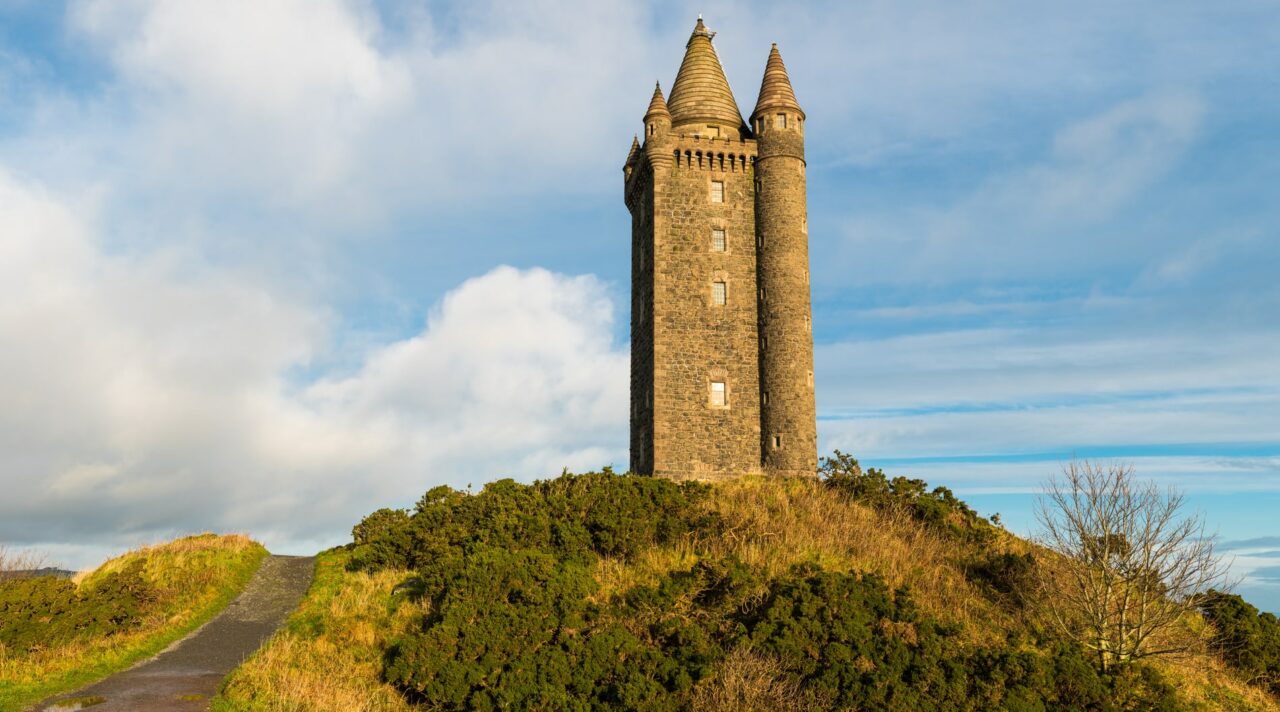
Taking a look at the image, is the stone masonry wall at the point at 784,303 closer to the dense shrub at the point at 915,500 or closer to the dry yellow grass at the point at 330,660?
the dense shrub at the point at 915,500

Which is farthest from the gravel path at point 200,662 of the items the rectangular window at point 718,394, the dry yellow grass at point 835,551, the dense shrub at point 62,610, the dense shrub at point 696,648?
the rectangular window at point 718,394

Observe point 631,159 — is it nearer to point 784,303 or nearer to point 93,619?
point 784,303

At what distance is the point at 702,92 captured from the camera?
4147 centimetres

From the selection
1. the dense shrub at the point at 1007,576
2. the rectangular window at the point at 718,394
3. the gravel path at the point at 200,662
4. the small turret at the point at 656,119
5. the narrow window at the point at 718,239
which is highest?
the small turret at the point at 656,119

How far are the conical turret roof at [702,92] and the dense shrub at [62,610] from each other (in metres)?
29.7

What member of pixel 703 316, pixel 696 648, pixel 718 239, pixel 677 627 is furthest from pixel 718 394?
pixel 696 648

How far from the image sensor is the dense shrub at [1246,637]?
81.8ft

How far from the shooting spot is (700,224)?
128 ft

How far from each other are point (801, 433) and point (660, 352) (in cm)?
684

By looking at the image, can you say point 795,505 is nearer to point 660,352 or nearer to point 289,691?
point 660,352

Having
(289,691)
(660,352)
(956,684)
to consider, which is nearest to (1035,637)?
(956,684)

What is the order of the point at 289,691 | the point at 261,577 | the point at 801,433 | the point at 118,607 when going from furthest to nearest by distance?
the point at 801,433 < the point at 261,577 < the point at 118,607 < the point at 289,691

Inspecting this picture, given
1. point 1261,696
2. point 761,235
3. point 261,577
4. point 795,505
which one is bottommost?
point 1261,696

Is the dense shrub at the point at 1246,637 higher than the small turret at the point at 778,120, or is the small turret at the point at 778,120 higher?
the small turret at the point at 778,120
